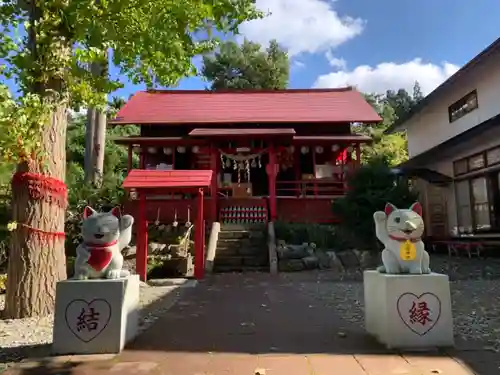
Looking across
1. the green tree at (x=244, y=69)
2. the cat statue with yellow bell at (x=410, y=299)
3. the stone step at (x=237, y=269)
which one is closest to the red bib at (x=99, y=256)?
the cat statue with yellow bell at (x=410, y=299)

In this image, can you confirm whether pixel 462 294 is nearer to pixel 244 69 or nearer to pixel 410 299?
pixel 410 299

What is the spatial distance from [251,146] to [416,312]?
434 inches

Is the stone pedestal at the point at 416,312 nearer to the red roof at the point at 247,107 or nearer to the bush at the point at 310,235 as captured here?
the bush at the point at 310,235

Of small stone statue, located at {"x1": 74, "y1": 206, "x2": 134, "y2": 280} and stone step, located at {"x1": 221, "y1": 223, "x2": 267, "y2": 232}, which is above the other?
stone step, located at {"x1": 221, "y1": 223, "x2": 267, "y2": 232}

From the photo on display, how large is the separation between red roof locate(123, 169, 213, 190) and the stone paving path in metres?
3.80

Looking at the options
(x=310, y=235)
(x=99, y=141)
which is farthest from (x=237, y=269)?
(x=99, y=141)

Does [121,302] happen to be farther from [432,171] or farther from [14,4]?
[432,171]

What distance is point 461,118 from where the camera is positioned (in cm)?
1352

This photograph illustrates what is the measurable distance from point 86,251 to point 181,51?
4.33 metres

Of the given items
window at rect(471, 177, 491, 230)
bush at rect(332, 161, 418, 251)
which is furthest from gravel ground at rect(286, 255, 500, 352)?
window at rect(471, 177, 491, 230)

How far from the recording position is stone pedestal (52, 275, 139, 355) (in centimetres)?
388

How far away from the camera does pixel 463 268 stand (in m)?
9.70

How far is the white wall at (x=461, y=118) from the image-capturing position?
11695 mm

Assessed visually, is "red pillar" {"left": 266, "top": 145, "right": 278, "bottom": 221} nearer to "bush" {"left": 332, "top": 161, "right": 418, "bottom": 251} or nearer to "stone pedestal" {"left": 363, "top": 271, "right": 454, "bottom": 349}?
"bush" {"left": 332, "top": 161, "right": 418, "bottom": 251}
